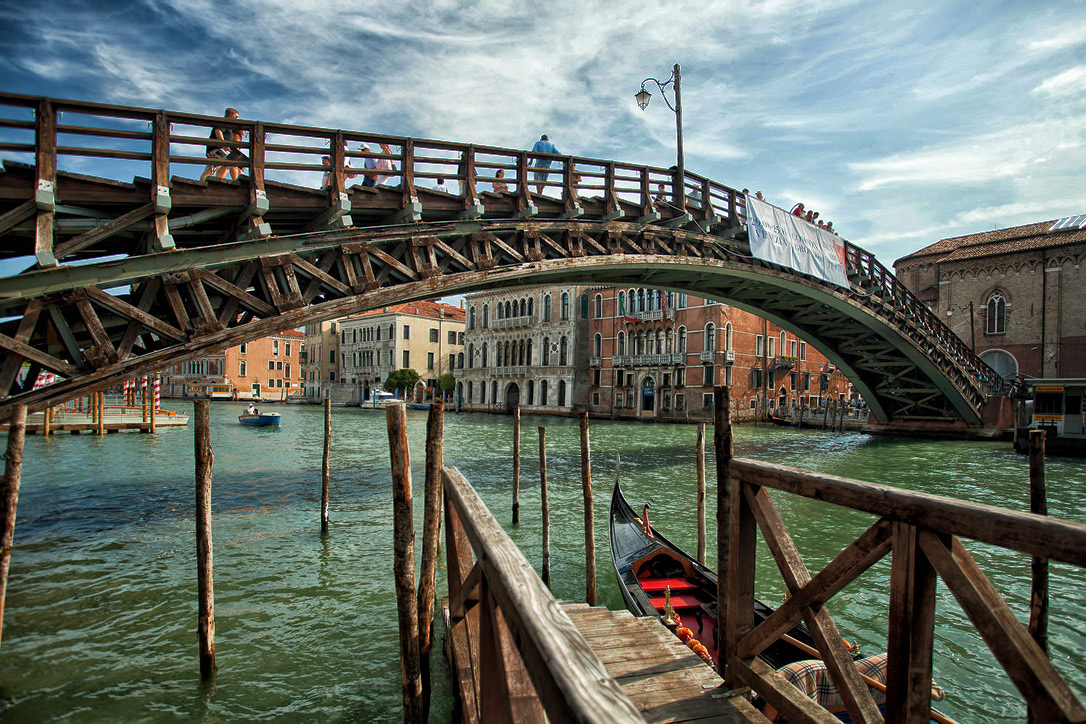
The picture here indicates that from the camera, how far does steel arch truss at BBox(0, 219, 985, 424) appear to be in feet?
19.1

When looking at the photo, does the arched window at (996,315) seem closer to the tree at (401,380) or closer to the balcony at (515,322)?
the balcony at (515,322)

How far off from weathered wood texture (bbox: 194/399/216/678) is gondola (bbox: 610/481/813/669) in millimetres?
3176

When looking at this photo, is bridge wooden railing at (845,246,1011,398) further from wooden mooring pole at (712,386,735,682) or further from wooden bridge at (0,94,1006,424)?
wooden mooring pole at (712,386,735,682)

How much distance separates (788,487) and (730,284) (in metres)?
13.7


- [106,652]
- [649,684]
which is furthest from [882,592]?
[106,652]

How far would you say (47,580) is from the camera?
6.33 metres

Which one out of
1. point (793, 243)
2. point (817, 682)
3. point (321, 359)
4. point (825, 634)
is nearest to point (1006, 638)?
point (825, 634)

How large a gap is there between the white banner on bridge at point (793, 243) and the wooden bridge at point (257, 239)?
0.50 metres

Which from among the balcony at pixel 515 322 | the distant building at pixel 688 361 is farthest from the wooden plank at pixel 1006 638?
the balcony at pixel 515 322

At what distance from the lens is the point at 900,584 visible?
1.69 meters

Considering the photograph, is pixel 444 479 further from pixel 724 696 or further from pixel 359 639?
pixel 359 639

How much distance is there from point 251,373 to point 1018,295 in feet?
189

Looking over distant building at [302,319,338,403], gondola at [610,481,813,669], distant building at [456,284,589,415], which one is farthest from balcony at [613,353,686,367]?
distant building at [302,319,338,403]

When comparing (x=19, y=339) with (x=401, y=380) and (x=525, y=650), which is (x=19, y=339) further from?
(x=401, y=380)
